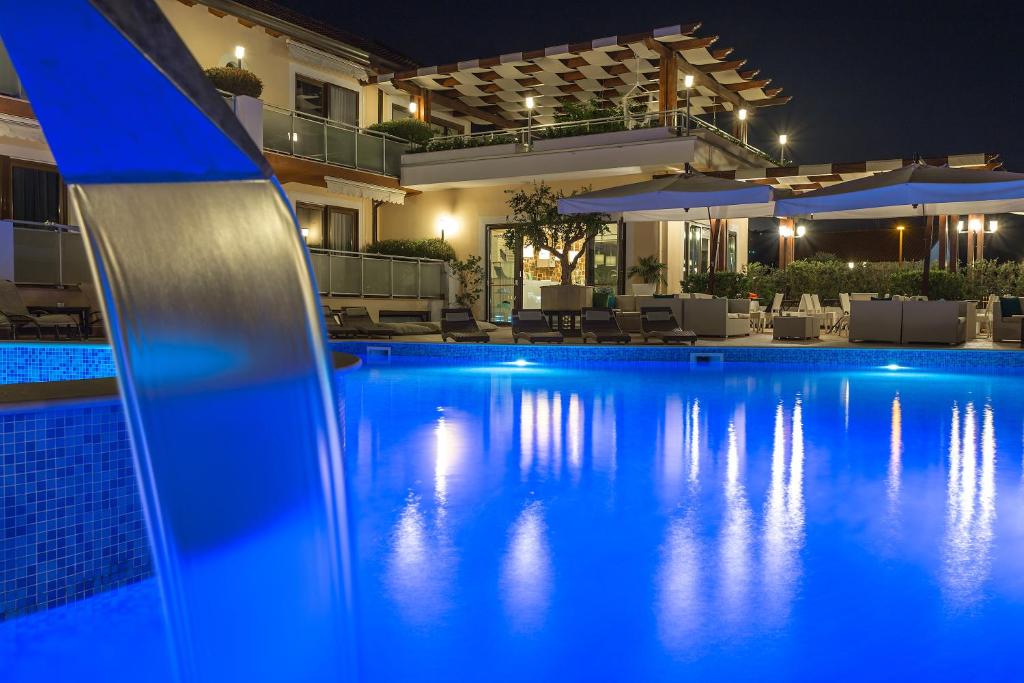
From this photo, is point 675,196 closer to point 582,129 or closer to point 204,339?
point 582,129

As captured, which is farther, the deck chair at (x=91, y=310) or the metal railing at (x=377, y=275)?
the metal railing at (x=377, y=275)

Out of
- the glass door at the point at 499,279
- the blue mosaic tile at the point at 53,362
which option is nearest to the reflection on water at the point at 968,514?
the blue mosaic tile at the point at 53,362

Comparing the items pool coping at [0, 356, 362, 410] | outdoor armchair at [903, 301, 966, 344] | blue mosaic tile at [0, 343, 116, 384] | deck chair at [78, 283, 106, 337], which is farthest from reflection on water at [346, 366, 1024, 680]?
deck chair at [78, 283, 106, 337]

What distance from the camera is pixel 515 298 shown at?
66.9ft

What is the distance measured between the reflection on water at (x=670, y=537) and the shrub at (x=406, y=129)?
45.9 feet

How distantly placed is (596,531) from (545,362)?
29.6 ft

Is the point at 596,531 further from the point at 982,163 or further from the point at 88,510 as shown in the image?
the point at 982,163

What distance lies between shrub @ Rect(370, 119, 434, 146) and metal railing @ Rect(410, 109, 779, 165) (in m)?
0.33

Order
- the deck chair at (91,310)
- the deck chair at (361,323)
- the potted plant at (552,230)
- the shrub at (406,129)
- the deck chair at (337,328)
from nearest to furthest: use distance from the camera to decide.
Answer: the deck chair at (91,310) → the deck chair at (337,328) → the deck chair at (361,323) → the potted plant at (552,230) → the shrub at (406,129)

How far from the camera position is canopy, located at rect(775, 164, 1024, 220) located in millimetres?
11648

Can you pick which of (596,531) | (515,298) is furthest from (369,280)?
(596,531)

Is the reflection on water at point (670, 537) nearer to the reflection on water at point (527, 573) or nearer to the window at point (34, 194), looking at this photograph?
the reflection on water at point (527, 573)

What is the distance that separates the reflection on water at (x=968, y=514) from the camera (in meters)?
3.11

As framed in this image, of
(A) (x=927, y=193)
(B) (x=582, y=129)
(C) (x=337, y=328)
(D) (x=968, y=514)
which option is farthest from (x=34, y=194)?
(D) (x=968, y=514)
